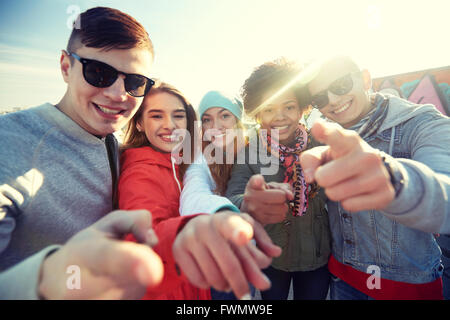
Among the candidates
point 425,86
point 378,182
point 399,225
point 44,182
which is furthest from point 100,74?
point 425,86

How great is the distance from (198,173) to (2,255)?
1132mm

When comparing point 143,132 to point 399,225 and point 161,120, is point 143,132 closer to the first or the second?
point 161,120

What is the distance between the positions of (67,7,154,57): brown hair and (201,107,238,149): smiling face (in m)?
1.03

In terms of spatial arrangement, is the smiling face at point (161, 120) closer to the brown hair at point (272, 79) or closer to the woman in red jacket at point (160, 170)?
the woman in red jacket at point (160, 170)

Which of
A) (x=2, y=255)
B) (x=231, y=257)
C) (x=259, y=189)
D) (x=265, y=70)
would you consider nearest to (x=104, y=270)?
(x=231, y=257)

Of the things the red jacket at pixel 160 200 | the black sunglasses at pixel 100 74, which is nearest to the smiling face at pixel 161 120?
the red jacket at pixel 160 200

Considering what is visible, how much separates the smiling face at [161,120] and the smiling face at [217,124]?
444 mm

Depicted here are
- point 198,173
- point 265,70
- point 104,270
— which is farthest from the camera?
point 265,70

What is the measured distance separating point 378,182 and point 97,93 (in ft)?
4.96

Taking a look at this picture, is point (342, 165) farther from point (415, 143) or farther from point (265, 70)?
point (265, 70)

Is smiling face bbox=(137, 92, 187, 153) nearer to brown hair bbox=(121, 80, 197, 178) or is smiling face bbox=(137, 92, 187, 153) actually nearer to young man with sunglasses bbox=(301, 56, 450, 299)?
brown hair bbox=(121, 80, 197, 178)

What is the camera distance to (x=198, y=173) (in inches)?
59.2
